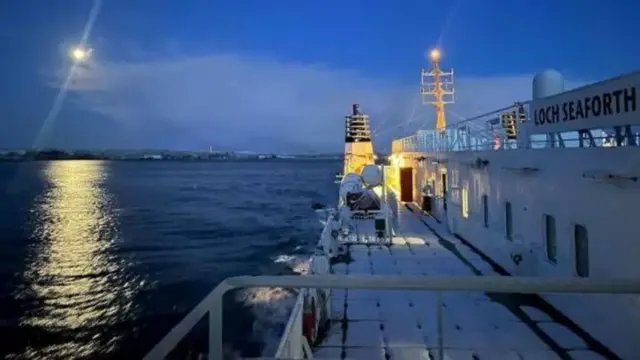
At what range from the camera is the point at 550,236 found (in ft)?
27.2

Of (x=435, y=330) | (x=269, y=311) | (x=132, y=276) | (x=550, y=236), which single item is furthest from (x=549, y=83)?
(x=132, y=276)

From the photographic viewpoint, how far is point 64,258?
2714cm

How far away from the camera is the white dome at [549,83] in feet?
35.3

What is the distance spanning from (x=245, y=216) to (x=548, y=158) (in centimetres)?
4019

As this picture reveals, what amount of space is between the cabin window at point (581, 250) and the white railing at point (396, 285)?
5.49 metres

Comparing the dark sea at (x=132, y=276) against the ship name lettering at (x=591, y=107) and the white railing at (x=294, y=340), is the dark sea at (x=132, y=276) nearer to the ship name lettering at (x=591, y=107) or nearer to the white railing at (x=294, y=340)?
the white railing at (x=294, y=340)

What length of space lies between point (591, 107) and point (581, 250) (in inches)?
84.8

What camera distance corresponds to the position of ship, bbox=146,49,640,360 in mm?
3599

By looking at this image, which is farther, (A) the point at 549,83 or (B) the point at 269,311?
(B) the point at 269,311

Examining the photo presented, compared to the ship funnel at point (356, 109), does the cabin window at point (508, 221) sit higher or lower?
lower

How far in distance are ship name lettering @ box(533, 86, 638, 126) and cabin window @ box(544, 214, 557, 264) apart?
172 centimetres

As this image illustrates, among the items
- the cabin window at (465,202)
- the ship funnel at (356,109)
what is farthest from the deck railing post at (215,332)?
the ship funnel at (356,109)

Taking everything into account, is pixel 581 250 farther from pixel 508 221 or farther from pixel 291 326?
pixel 291 326

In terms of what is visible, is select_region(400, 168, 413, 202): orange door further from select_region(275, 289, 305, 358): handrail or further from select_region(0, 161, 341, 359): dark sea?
select_region(275, 289, 305, 358): handrail
